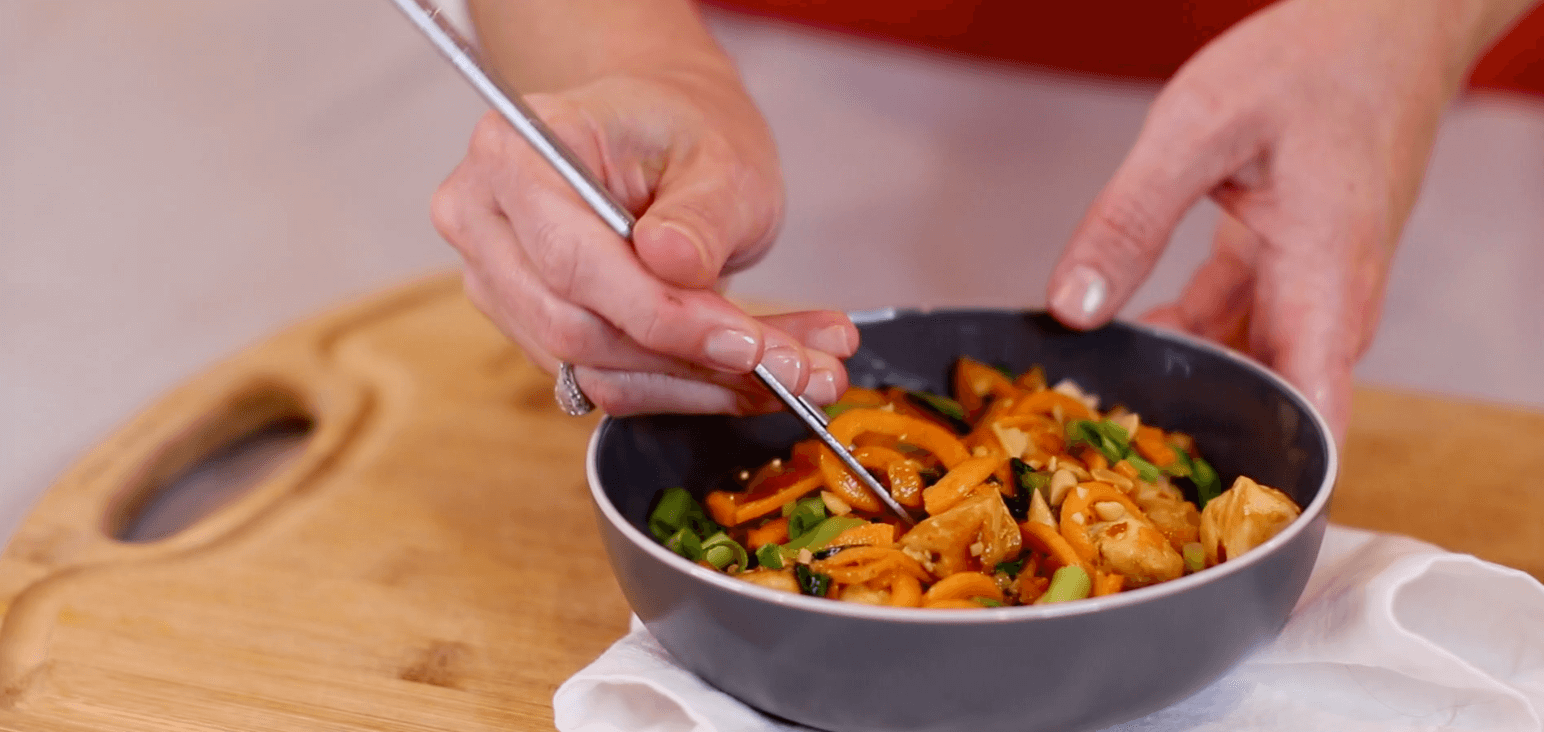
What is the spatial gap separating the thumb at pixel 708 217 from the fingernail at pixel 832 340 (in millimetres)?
104

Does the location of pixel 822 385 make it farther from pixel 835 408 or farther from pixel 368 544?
pixel 368 544

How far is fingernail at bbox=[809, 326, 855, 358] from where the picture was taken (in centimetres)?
110

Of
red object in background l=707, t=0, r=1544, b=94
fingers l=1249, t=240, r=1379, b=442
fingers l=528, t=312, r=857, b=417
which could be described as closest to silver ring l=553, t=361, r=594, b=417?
fingers l=528, t=312, r=857, b=417

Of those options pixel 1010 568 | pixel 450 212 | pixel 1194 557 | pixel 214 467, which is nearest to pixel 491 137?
pixel 450 212

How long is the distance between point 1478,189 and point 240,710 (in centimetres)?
198

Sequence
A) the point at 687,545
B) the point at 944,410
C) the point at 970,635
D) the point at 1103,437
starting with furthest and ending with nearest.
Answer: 1. the point at 944,410
2. the point at 1103,437
3. the point at 687,545
4. the point at 970,635

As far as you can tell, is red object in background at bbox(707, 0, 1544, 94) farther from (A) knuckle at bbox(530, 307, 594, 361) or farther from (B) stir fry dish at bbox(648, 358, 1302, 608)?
(A) knuckle at bbox(530, 307, 594, 361)

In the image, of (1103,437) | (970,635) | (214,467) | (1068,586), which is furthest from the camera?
(214,467)

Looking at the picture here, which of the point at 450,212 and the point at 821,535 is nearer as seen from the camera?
the point at 821,535

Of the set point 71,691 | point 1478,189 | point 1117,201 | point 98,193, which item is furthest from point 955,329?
point 98,193

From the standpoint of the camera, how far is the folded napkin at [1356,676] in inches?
37.5

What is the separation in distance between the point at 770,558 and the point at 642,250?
0.84ft

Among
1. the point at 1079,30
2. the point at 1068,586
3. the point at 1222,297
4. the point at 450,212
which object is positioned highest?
the point at 450,212

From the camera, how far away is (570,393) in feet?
3.87
